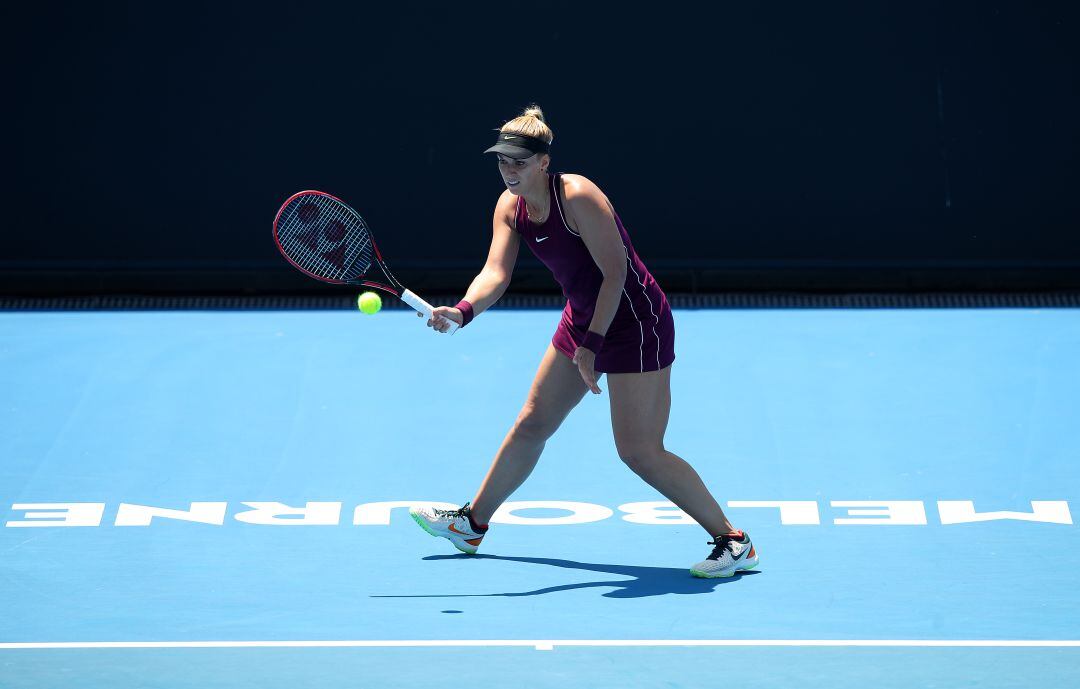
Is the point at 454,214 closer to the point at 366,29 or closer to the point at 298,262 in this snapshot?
the point at 366,29

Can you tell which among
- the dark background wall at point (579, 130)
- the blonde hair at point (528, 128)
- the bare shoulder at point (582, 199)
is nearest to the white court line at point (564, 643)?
the bare shoulder at point (582, 199)

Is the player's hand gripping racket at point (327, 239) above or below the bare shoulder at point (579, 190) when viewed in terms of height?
above

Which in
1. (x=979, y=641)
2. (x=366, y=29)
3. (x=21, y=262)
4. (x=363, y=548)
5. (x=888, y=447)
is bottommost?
(x=979, y=641)

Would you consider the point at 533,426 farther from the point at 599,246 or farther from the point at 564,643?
the point at 564,643

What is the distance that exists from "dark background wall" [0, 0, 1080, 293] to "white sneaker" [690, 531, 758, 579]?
14.3 feet

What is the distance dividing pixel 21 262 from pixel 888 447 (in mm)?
5516

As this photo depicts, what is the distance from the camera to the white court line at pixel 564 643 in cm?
496

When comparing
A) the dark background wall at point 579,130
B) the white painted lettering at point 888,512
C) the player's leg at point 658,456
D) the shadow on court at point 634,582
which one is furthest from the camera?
the dark background wall at point 579,130

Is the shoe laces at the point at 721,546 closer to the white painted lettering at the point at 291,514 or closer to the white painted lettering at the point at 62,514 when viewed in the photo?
the white painted lettering at the point at 291,514

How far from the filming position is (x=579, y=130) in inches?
378

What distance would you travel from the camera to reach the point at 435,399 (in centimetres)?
779

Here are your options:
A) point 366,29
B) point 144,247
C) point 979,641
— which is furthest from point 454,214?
point 979,641

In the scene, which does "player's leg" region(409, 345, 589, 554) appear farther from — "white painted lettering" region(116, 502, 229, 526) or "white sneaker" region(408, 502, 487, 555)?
"white painted lettering" region(116, 502, 229, 526)

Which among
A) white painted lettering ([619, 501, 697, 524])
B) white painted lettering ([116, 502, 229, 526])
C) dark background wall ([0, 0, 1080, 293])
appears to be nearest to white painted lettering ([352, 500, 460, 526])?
white painted lettering ([116, 502, 229, 526])
